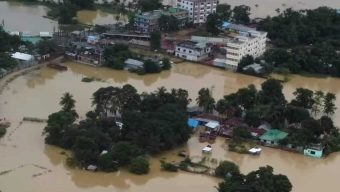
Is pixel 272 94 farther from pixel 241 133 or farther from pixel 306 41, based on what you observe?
pixel 306 41

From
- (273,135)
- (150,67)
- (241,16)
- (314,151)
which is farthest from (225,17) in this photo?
(314,151)

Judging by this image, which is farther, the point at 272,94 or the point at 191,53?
the point at 191,53

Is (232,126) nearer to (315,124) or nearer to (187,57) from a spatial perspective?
(315,124)

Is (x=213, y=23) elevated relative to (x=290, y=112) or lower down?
elevated

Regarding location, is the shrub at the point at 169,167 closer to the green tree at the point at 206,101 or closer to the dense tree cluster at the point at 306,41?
the green tree at the point at 206,101

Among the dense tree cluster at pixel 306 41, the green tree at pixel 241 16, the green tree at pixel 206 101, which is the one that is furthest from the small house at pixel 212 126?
the green tree at pixel 241 16

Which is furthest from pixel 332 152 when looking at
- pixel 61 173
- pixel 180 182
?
pixel 61 173
